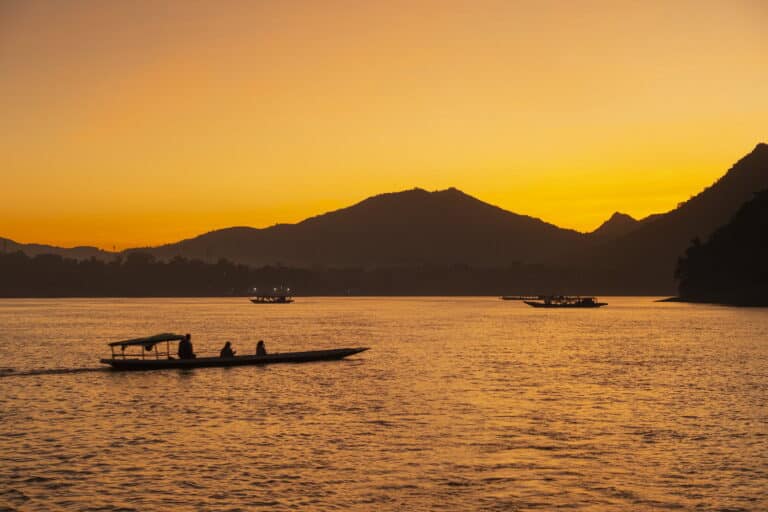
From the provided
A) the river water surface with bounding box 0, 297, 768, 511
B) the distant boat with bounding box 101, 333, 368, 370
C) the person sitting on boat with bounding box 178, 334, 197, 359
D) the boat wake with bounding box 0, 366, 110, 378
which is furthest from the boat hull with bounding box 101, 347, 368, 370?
the boat wake with bounding box 0, 366, 110, 378

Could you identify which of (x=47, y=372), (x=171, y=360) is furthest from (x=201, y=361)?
(x=47, y=372)

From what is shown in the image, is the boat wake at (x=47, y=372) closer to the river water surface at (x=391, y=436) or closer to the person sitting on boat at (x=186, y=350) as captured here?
the river water surface at (x=391, y=436)

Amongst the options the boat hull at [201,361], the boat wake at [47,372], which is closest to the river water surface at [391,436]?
the boat wake at [47,372]

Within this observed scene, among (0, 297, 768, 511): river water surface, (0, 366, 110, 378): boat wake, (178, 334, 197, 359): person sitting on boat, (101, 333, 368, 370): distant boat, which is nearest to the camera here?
(0, 297, 768, 511): river water surface

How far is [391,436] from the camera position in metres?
40.7

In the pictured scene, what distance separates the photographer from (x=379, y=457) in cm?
3581

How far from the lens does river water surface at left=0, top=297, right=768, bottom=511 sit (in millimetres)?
29719

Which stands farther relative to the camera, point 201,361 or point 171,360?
point 201,361

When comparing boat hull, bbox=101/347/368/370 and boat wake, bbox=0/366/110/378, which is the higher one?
boat hull, bbox=101/347/368/370

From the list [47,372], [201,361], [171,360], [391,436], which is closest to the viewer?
Result: [391,436]

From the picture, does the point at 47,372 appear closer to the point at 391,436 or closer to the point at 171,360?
the point at 171,360

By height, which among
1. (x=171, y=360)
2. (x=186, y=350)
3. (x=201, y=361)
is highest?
(x=186, y=350)

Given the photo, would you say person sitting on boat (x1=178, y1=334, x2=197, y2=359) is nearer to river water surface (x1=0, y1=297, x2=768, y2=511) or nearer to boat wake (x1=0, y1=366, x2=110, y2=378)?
river water surface (x1=0, y1=297, x2=768, y2=511)

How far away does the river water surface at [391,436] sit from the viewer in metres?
29.7
